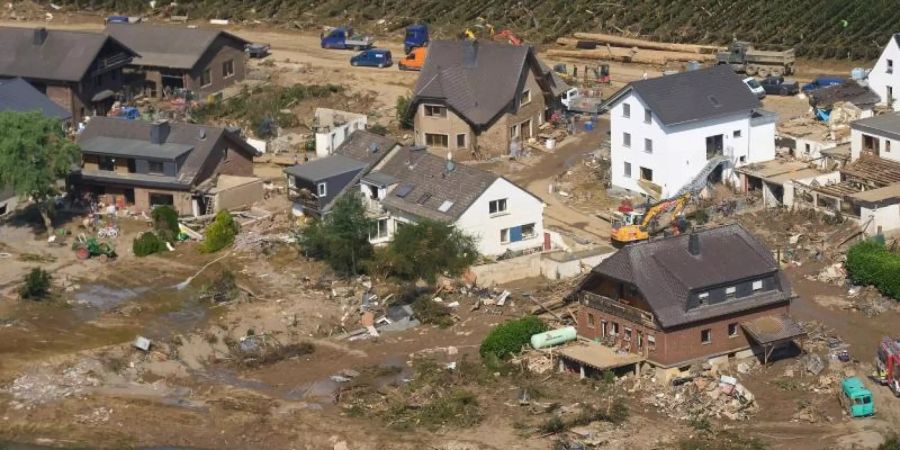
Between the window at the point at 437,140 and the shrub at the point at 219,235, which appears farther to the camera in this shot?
the window at the point at 437,140

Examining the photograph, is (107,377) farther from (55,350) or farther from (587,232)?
(587,232)

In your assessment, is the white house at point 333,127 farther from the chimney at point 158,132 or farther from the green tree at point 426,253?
the green tree at point 426,253

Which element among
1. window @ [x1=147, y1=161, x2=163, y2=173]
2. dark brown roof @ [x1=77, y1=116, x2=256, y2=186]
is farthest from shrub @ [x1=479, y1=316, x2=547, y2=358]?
window @ [x1=147, y1=161, x2=163, y2=173]

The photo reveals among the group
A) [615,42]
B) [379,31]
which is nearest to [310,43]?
[379,31]

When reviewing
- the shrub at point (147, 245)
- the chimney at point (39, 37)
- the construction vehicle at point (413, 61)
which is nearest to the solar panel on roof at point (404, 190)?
the shrub at point (147, 245)

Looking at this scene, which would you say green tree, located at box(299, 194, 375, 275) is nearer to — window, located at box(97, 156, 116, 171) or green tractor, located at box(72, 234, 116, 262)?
green tractor, located at box(72, 234, 116, 262)

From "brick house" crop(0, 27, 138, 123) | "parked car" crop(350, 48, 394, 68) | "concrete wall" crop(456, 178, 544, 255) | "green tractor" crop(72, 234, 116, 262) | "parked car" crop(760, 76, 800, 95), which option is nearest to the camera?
"concrete wall" crop(456, 178, 544, 255)
